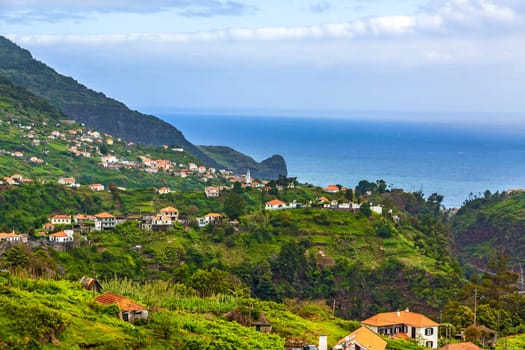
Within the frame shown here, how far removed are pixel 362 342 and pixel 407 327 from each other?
793cm

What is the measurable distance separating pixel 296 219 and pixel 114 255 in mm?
16659

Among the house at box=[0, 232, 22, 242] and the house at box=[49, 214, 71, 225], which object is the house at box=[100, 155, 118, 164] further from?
the house at box=[0, 232, 22, 242]

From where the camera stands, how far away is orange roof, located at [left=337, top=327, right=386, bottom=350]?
30250mm

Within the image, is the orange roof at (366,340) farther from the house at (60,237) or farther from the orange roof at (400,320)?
the house at (60,237)

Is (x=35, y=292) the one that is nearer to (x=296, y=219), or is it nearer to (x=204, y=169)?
(x=296, y=219)

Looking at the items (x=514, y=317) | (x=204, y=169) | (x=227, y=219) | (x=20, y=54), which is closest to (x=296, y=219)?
(x=227, y=219)

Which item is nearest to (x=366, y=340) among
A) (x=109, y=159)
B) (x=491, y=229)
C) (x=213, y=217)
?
(x=213, y=217)

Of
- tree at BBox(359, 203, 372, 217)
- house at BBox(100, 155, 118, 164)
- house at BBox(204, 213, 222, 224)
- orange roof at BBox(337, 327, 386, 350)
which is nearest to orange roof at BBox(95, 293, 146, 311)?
orange roof at BBox(337, 327, 386, 350)

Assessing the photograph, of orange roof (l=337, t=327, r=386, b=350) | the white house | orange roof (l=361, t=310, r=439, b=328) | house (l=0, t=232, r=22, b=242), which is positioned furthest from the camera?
the white house

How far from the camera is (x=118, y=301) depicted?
28.5m

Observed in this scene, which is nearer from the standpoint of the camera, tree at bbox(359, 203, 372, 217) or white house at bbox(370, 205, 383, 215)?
tree at bbox(359, 203, 372, 217)

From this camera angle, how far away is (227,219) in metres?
70.8

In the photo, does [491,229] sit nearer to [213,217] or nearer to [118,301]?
[213,217]

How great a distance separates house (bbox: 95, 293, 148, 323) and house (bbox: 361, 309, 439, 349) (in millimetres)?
12294
